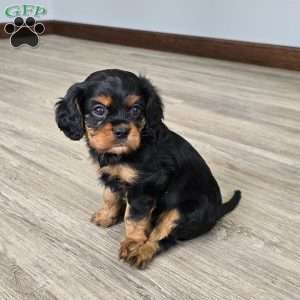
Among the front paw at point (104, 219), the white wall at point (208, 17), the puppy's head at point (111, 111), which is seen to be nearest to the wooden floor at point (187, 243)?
the front paw at point (104, 219)

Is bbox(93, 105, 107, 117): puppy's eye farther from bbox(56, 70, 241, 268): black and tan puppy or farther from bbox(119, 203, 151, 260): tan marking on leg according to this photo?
bbox(119, 203, 151, 260): tan marking on leg

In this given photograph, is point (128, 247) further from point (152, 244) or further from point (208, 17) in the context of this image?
point (208, 17)

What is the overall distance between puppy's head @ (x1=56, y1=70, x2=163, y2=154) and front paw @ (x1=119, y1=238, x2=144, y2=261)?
0.26 m

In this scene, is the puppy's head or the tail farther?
the tail

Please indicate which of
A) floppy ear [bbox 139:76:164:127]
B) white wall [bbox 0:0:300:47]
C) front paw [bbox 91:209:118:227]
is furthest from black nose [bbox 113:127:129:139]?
white wall [bbox 0:0:300:47]

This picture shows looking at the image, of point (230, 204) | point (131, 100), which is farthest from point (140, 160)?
point (230, 204)

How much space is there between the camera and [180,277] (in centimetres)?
117

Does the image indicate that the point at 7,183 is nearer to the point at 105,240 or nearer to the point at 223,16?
the point at 105,240

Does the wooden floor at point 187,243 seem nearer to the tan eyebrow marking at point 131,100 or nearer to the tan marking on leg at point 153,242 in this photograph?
the tan marking on leg at point 153,242

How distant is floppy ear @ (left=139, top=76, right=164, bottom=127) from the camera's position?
1208 millimetres

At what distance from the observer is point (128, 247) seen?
1223 millimetres

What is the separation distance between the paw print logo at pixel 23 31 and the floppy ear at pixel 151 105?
3829 millimetres

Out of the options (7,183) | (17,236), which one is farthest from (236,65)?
(17,236)

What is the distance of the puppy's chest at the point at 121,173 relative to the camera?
1159 millimetres
